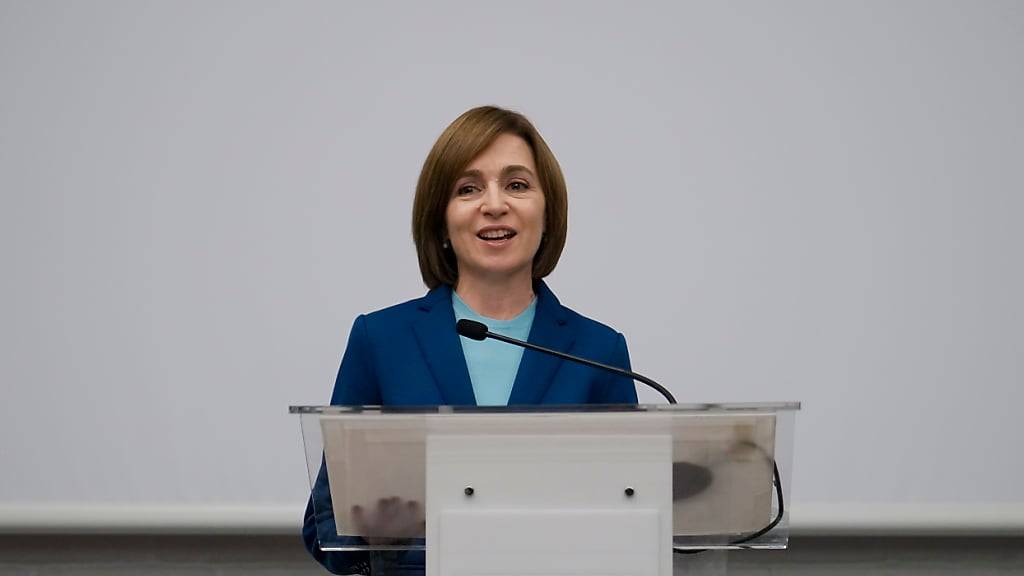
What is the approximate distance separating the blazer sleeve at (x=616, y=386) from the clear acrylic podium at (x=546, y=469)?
471mm

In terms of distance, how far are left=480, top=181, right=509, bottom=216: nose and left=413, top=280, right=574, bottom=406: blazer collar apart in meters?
0.16

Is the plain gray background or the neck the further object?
the plain gray background

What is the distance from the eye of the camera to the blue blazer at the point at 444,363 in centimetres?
164

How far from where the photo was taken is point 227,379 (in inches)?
104

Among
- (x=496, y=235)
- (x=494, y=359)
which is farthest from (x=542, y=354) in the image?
(x=496, y=235)

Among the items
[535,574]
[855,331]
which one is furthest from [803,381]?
[535,574]

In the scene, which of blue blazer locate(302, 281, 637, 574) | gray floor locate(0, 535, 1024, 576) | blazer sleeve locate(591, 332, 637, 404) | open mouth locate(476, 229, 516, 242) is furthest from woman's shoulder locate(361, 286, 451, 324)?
gray floor locate(0, 535, 1024, 576)

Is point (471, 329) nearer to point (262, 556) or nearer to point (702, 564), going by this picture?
point (702, 564)

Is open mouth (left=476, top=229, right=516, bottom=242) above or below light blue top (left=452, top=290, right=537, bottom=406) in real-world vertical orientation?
above

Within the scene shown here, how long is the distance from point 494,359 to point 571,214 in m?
1.02

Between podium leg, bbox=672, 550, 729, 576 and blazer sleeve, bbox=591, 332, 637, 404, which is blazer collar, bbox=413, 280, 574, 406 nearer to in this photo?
blazer sleeve, bbox=591, 332, 637, 404

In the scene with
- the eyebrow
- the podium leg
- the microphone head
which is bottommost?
the podium leg

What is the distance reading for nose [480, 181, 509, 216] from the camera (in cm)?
170

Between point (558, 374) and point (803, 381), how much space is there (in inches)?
44.3
